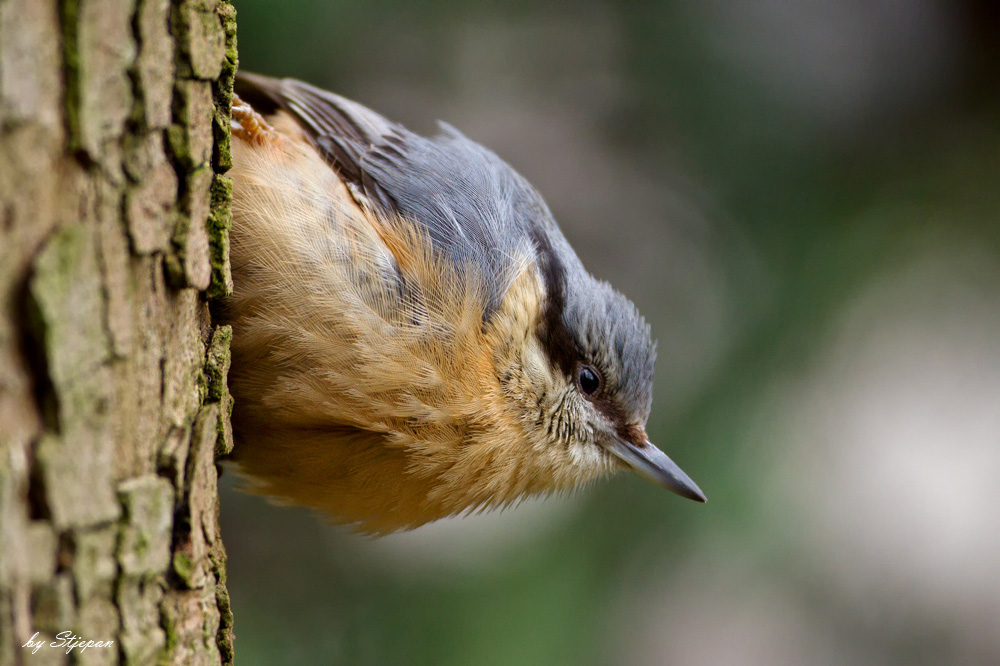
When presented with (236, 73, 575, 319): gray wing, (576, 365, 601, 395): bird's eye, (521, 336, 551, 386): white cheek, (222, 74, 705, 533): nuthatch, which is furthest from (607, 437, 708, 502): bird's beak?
(236, 73, 575, 319): gray wing

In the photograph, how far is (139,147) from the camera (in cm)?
105

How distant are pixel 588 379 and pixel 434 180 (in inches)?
26.7

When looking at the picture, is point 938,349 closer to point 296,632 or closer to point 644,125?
point 644,125

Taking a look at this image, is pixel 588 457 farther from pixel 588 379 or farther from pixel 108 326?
pixel 108 326

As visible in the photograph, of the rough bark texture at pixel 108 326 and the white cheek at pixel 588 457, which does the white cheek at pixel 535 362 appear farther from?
the rough bark texture at pixel 108 326

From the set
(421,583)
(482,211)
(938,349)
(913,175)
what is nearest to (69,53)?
(482,211)

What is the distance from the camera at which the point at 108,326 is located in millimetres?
1003

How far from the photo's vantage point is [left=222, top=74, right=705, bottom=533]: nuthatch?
1679mm

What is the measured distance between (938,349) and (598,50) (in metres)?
2.33

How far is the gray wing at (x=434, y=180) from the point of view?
6.32ft

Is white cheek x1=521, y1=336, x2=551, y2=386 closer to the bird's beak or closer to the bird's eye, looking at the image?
the bird's eye

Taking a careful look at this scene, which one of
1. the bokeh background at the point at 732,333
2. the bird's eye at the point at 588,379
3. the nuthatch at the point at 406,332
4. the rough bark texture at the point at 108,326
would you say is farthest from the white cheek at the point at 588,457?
the rough bark texture at the point at 108,326

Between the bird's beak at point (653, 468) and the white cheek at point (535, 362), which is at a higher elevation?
the white cheek at point (535, 362)

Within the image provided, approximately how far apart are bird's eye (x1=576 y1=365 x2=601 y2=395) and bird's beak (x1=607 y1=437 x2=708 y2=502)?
0.52ft
